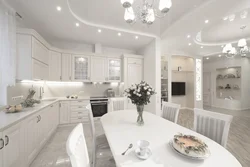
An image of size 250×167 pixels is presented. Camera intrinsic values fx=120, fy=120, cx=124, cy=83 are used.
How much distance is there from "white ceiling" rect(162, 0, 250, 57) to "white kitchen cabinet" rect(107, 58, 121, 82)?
178cm

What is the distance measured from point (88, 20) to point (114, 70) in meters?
1.90

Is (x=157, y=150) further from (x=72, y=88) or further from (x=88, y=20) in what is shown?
(x=72, y=88)

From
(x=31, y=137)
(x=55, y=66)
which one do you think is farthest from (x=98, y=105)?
(x=31, y=137)

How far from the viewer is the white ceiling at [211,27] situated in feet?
7.07

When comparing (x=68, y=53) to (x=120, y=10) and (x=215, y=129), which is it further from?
(x=215, y=129)

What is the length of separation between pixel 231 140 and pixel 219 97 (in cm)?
557

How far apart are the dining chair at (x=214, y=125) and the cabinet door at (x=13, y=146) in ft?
7.46

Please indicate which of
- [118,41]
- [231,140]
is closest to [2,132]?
[118,41]

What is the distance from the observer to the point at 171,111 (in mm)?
A: 2131

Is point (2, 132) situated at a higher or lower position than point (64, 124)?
higher

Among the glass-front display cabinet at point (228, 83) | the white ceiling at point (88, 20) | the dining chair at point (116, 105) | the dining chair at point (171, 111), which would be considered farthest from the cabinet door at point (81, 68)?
the glass-front display cabinet at point (228, 83)

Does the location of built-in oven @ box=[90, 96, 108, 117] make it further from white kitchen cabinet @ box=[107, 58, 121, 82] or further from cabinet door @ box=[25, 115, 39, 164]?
cabinet door @ box=[25, 115, 39, 164]

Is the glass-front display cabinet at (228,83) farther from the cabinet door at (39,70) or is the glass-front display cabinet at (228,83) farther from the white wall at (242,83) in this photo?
the cabinet door at (39,70)

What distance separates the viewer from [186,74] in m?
6.68
